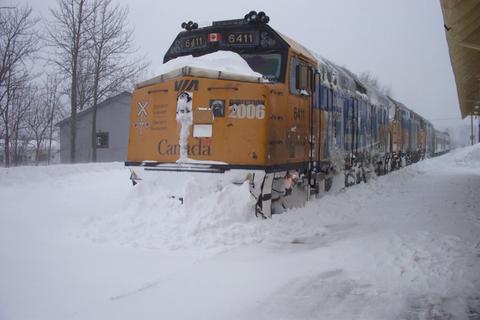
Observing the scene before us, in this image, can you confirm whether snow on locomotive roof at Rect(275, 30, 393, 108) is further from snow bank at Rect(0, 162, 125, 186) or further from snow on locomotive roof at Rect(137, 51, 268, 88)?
snow bank at Rect(0, 162, 125, 186)

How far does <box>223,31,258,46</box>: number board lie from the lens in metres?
8.56

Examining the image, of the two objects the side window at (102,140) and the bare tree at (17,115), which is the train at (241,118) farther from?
the side window at (102,140)

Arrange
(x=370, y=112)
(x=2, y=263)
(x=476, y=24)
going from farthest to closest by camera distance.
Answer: (x=370, y=112)
(x=476, y=24)
(x=2, y=263)

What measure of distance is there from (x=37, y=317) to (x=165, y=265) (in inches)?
69.8

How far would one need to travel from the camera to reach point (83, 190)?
13.2 m

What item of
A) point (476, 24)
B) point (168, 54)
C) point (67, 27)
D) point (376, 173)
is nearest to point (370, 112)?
point (376, 173)

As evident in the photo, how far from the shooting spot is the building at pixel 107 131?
33812 millimetres

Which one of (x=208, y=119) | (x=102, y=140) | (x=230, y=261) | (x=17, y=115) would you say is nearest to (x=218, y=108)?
(x=208, y=119)

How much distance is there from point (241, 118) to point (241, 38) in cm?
186

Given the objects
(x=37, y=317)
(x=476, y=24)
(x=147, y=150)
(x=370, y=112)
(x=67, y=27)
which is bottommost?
(x=37, y=317)

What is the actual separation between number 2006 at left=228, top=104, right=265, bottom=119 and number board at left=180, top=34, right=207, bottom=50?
6.48ft

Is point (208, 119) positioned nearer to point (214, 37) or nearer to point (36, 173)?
point (214, 37)

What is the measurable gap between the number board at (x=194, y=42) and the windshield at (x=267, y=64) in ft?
3.15

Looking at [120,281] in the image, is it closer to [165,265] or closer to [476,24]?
[165,265]
